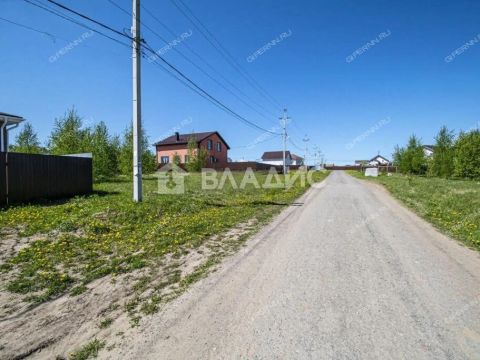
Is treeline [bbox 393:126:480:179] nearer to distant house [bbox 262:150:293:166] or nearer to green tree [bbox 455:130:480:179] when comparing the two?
green tree [bbox 455:130:480:179]

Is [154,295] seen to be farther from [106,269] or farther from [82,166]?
[82,166]

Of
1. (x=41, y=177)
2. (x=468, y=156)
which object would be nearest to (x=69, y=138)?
(x=41, y=177)

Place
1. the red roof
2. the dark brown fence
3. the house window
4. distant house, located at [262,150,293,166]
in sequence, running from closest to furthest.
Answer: the dark brown fence → the red roof → the house window → distant house, located at [262,150,293,166]

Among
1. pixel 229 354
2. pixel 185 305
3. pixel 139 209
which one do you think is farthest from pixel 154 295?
pixel 139 209

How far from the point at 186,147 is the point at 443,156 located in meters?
39.3

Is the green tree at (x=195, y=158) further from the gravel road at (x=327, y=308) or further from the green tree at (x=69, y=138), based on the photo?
the gravel road at (x=327, y=308)

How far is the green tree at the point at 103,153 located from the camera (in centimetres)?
2433

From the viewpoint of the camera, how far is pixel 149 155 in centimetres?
2788

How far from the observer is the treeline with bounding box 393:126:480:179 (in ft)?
107

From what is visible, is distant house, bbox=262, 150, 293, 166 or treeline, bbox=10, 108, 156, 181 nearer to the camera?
treeline, bbox=10, 108, 156, 181

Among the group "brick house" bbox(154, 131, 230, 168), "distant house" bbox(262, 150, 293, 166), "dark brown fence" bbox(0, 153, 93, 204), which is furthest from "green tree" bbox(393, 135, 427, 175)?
"distant house" bbox(262, 150, 293, 166)

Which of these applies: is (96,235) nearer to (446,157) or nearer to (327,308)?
(327,308)

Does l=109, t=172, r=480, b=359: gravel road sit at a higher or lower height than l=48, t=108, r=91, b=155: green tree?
lower

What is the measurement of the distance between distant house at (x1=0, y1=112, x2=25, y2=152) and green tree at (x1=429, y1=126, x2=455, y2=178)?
44074 mm
